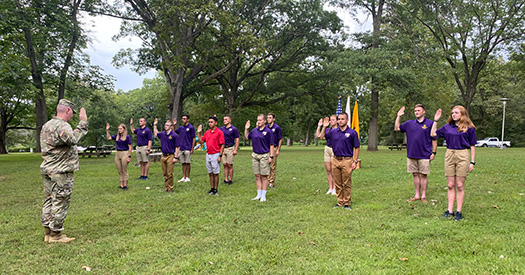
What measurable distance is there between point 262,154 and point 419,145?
11.4ft

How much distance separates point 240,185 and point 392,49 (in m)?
21.2

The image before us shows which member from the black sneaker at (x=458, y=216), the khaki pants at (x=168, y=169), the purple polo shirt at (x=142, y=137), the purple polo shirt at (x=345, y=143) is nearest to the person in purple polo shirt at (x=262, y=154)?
the purple polo shirt at (x=345, y=143)

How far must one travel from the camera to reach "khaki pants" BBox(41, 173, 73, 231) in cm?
477

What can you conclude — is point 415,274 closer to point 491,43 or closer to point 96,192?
point 96,192

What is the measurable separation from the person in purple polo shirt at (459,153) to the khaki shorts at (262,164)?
12.2 ft

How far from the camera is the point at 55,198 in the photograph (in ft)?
15.7

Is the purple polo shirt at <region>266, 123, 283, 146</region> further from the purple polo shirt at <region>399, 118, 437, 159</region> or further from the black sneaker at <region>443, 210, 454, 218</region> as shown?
the black sneaker at <region>443, 210, 454, 218</region>

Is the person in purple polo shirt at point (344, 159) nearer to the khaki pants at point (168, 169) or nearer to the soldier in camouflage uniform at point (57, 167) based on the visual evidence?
the khaki pants at point (168, 169)

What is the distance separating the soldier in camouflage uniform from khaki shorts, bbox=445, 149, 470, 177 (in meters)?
6.14

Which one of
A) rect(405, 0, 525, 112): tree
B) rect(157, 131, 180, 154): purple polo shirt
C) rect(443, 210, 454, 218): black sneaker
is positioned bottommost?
rect(443, 210, 454, 218): black sneaker

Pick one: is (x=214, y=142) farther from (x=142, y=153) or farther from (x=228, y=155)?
(x=142, y=153)

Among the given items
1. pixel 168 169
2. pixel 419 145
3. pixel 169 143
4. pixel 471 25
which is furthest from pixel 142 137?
pixel 471 25

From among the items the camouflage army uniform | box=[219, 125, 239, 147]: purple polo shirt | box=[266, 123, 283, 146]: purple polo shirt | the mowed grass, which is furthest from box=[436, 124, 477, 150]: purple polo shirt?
the camouflage army uniform

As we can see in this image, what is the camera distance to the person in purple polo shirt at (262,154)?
7.65 m
